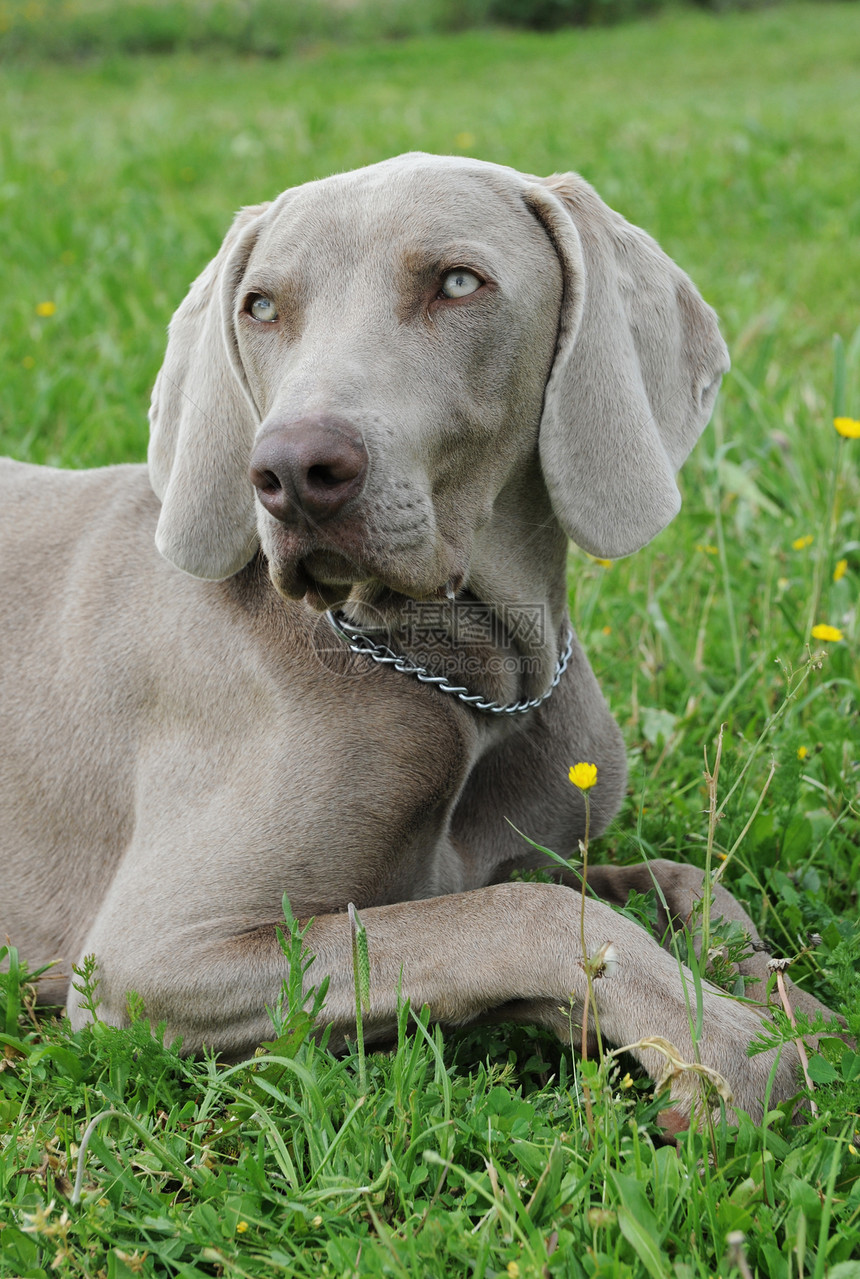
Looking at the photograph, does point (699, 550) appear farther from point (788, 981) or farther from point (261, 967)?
point (261, 967)

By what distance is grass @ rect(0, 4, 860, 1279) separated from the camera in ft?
5.82

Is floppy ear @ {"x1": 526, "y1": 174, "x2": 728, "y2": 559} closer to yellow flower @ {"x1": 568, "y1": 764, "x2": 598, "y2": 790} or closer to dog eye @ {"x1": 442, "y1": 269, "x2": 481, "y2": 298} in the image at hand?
dog eye @ {"x1": 442, "y1": 269, "x2": 481, "y2": 298}

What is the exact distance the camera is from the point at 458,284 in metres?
2.35

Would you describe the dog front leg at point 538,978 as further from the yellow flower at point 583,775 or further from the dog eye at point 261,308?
the dog eye at point 261,308

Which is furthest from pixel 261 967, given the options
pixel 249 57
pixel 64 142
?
pixel 249 57

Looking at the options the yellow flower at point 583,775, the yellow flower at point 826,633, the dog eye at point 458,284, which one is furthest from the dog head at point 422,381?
the yellow flower at point 826,633

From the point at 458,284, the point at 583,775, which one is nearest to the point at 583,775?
the point at 583,775

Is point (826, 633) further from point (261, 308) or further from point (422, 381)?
point (261, 308)

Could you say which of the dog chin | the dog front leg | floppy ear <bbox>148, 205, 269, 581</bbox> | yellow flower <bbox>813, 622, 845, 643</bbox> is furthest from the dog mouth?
yellow flower <bbox>813, 622, 845, 643</bbox>

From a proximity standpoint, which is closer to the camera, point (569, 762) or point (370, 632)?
point (370, 632)

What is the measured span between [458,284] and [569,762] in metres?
1.09

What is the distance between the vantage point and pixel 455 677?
8.46 feet

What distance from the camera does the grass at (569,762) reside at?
1775 mm

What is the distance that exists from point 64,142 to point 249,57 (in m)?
10.1
